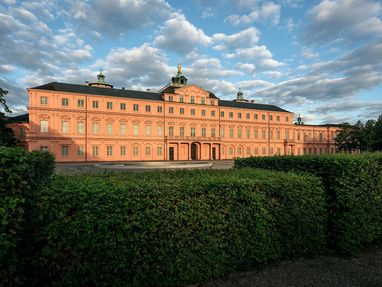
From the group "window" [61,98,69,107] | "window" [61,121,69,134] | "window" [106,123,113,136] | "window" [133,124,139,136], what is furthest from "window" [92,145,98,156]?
"window" [61,98,69,107]

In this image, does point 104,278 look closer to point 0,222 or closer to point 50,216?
point 50,216

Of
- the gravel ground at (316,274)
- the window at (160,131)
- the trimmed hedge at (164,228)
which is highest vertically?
the window at (160,131)

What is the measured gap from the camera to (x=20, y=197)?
2.80 meters

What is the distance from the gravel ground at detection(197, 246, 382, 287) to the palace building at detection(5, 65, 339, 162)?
44735 mm

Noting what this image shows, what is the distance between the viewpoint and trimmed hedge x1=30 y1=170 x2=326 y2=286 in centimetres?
311

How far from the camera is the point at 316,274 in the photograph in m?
4.18

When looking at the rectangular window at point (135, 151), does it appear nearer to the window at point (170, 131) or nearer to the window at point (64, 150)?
the window at point (170, 131)

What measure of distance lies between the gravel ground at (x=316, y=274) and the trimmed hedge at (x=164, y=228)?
21 cm

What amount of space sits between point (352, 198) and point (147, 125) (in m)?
46.0

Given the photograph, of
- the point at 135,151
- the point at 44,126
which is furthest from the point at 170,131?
the point at 44,126

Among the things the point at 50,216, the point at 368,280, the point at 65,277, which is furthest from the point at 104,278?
the point at 368,280

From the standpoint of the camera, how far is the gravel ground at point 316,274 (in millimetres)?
3865

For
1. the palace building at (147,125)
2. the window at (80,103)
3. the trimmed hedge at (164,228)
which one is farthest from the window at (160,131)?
the trimmed hedge at (164,228)

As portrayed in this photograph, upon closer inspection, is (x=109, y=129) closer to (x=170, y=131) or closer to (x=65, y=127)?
(x=65, y=127)
